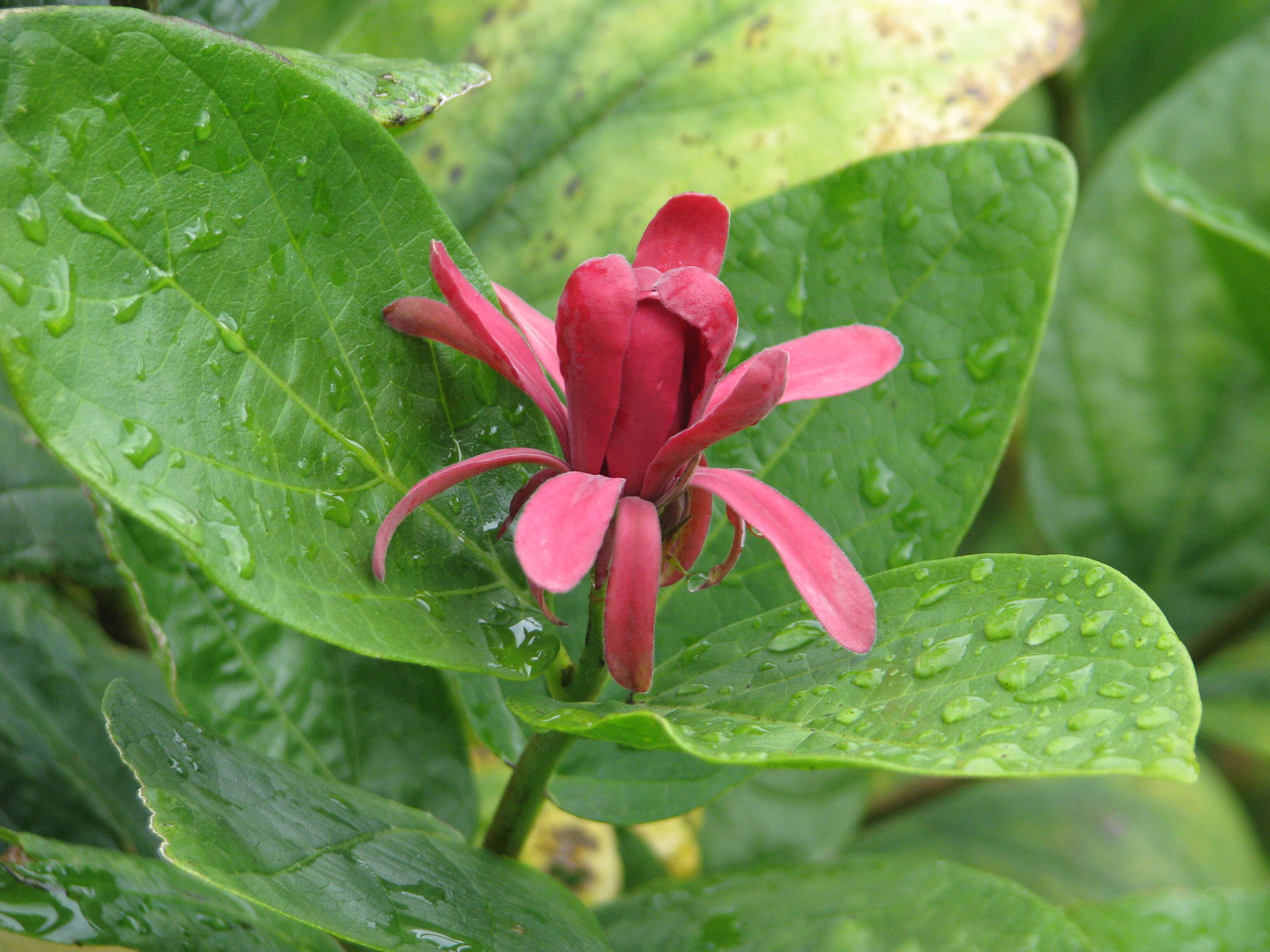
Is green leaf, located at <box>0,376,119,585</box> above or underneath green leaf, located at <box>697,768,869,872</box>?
above

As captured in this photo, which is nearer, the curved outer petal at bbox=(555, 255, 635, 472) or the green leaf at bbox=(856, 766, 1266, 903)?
the curved outer petal at bbox=(555, 255, 635, 472)

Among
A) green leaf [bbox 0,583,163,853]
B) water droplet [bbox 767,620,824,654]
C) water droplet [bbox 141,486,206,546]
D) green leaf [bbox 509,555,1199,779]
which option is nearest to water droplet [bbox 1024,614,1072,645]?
green leaf [bbox 509,555,1199,779]

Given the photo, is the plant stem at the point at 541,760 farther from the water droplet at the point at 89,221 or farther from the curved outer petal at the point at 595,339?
the water droplet at the point at 89,221

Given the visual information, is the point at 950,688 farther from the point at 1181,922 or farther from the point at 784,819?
the point at 784,819

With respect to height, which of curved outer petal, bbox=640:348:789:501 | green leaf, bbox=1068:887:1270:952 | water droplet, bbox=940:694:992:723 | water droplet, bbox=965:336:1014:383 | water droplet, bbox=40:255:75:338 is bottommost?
green leaf, bbox=1068:887:1270:952

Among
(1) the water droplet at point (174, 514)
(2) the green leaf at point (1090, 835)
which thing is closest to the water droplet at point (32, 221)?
(1) the water droplet at point (174, 514)

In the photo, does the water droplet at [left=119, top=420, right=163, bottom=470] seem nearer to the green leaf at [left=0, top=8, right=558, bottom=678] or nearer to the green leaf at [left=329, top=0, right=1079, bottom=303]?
the green leaf at [left=0, top=8, right=558, bottom=678]
